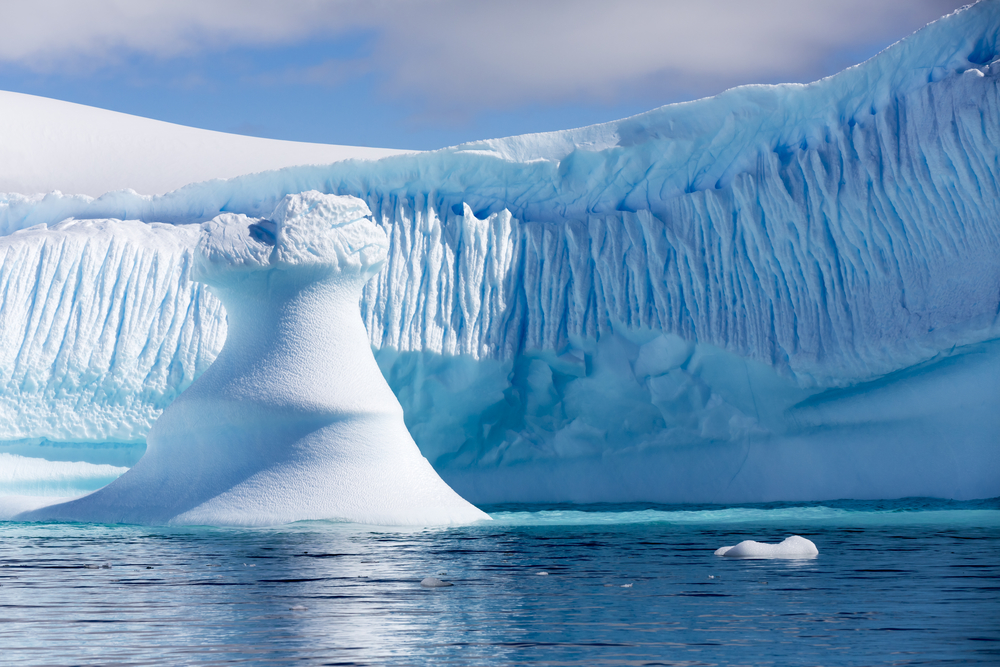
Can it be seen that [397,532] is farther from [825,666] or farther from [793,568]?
[825,666]

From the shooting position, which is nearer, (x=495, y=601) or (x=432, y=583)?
(x=495, y=601)

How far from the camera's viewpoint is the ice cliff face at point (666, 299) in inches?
465

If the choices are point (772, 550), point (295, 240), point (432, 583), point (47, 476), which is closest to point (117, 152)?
point (47, 476)

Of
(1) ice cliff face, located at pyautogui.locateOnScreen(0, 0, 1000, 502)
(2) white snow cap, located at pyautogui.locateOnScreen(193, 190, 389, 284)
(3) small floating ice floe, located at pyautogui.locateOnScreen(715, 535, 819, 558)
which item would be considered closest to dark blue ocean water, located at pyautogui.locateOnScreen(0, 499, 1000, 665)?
(3) small floating ice floe, located at pyautogui.locateOnScreen(715, 535, 819, 558)

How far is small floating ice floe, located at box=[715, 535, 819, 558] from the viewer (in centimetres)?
584

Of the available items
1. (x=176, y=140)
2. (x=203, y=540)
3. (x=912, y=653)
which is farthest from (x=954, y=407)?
(x=176, y=140)

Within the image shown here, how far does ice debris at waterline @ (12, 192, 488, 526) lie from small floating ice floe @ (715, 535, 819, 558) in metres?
3.91

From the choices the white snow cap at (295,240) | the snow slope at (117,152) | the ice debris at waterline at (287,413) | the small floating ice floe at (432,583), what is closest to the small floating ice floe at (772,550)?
the small floating ice floe at (432,583)

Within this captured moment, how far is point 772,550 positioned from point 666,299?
287 inches

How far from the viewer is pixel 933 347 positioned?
38.5ft

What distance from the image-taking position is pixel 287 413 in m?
9.55

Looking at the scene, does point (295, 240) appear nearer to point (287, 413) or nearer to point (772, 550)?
point (287, 413)

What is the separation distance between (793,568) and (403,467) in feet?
16.7

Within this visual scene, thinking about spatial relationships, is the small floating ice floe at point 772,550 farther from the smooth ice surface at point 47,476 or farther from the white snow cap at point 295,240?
the smooth ice surface at point 47,476
